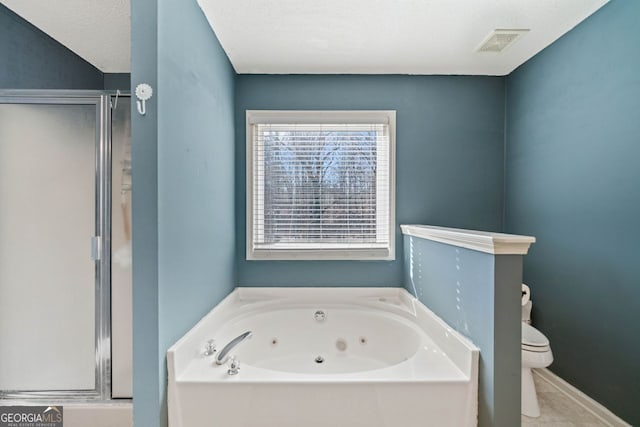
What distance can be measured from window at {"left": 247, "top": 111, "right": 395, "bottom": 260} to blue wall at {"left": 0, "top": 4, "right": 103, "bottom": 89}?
1.41 metres

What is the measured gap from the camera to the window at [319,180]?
2381mm

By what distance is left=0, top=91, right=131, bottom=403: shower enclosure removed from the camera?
163 cm

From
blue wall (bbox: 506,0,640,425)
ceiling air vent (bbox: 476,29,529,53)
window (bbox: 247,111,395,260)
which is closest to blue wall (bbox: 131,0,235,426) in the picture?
window (bbox: 247,111,395,260)

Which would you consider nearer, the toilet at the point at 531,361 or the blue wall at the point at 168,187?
the blue wall at the point at 168,187

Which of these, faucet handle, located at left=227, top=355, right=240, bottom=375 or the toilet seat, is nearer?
faucet handle, located at left=227, top=355, right=240, bottom=375

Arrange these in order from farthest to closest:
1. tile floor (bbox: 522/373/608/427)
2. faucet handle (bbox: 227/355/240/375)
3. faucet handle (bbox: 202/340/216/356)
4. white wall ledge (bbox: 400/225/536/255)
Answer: tile floor (bbox: 522/373/608/427) → faucet handle (bbox: 202/340/216/356) → faucet handle (bbox: 227/355/240/375) → white wall ledge (bbox: 400/225/536/255)

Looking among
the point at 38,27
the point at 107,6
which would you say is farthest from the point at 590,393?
the point at 38,27

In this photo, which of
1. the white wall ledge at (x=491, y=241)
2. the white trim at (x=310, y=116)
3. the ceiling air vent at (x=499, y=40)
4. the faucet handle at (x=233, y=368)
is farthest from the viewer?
the white trim at (x=310, y=116)

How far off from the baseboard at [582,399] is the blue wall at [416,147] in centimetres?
110

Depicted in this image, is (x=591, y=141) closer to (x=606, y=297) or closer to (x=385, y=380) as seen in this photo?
(x=606, y=297)

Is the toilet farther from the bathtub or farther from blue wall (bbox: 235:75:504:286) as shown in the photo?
blue wall (bbox: 235:75:504:286)

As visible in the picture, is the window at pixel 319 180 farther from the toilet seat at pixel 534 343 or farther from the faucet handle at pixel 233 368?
the faucet handle at pixel 233 368

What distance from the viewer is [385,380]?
1251 millimetres

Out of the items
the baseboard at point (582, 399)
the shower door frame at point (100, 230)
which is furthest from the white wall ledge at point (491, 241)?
the shower door frame at point (100, 230)
